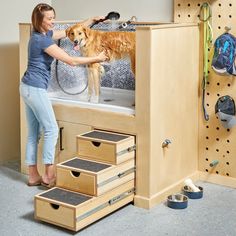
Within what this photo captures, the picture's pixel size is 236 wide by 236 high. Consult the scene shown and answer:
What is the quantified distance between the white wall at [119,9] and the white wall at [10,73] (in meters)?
0.21

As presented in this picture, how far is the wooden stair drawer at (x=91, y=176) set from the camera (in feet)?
7.72

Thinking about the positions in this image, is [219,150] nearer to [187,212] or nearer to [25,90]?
[187,212]

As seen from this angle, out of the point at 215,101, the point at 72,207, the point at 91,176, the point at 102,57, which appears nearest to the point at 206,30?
the point at 215,101

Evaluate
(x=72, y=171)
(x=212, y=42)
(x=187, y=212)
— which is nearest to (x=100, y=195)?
(x=72, y=171)

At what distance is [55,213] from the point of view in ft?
7.55

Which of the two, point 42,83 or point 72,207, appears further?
point 42,83

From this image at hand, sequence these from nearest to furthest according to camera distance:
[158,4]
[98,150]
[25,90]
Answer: [98,150]
[25,90]
[158,4]

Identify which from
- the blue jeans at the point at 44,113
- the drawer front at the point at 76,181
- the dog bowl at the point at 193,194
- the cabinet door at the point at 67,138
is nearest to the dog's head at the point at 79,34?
the blue jeans at the point at 44,113

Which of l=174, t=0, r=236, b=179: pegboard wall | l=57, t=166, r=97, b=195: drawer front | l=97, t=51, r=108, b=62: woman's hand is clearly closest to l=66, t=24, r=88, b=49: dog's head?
l=97, t=51, r=108, b=62: woman's hand

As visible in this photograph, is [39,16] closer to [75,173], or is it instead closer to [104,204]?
[75,173]

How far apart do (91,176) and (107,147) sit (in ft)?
0.63

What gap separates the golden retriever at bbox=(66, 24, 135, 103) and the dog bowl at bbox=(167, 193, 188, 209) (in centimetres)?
62

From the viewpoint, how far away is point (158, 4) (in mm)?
2936

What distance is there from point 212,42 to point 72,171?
3.36ft
